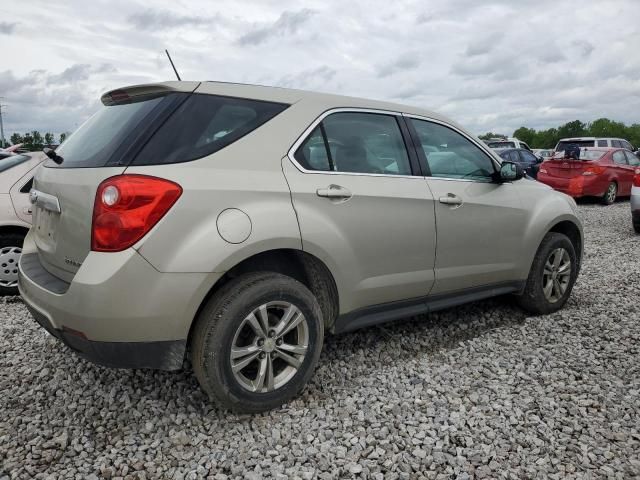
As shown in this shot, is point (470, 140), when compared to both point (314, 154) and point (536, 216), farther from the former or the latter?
point (314, 154)

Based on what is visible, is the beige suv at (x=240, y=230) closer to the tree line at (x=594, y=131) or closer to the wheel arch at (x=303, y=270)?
the wheel arch at (x=303, y=270)

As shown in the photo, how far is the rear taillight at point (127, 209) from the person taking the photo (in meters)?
2.47

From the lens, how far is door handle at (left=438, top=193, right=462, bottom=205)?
3.62 m

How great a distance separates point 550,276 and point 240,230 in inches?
120

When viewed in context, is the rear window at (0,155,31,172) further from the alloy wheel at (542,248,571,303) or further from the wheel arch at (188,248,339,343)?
the alloy wheel at (542,248,571,303)

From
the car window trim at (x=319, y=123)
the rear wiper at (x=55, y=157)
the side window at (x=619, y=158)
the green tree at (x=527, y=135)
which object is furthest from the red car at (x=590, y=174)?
the green tree at (x=527, y=135)

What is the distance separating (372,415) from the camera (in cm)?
301

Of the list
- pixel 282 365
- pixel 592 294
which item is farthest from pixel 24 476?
pixel 592 294

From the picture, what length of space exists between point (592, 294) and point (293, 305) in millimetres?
3748

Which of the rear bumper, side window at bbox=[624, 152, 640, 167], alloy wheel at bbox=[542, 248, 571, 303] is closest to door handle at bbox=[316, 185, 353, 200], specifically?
the rear bumper

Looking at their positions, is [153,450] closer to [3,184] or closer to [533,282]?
[533,282]

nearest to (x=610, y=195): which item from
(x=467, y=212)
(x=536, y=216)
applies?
(x=536, y=216)

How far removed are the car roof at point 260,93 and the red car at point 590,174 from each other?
11348 mm

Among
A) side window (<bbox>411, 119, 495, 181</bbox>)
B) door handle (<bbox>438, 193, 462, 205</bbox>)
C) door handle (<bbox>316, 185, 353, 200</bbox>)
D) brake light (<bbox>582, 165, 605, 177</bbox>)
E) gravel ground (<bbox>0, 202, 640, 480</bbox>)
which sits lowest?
gravel ground (<bbox>0, 202, 640, 480</bbox>)
